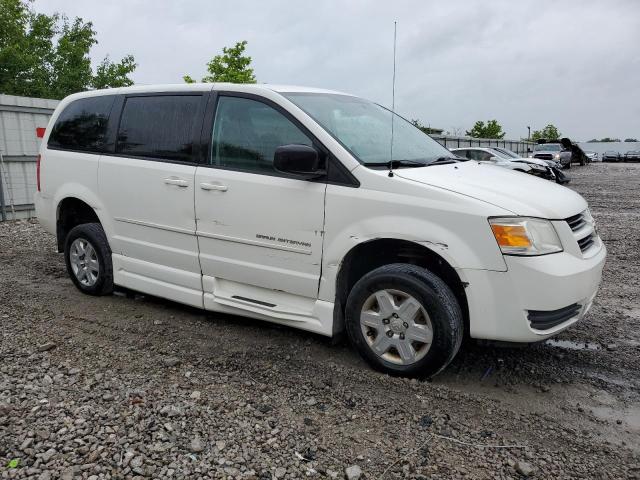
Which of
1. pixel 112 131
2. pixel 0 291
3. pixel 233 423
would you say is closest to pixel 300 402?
pixel 233 423

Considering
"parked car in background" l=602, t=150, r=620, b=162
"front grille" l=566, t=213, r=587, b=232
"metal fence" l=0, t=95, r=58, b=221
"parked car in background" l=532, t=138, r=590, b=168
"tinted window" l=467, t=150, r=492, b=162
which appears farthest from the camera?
"parked car in background" l=602, t=150, r=620, b=162

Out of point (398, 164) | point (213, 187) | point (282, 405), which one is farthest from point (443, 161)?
point (282, 405)

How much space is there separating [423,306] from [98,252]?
10.3 feet

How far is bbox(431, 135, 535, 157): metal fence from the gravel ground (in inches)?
694

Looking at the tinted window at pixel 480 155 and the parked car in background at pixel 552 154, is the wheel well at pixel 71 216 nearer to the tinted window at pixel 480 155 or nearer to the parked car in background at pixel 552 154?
the tinted window at pixel 480 155

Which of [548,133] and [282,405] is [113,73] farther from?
[548,133]

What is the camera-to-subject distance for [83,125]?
5184 millimetres

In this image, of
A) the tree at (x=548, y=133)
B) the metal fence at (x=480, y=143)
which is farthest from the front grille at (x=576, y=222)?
the tree at (x=548, y=133)

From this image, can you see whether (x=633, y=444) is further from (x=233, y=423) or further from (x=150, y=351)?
(x=150, y=351)

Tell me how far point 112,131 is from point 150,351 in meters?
2.07

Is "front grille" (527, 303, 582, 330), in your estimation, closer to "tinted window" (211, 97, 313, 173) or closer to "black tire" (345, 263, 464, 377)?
"black tire" (345, 263, 464, 377)

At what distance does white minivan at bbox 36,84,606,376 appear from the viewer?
10.5 feet

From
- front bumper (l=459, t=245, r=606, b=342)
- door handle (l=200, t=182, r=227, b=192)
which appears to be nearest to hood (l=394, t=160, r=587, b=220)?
front bumper (l=459, t=245, r=606, b=342)

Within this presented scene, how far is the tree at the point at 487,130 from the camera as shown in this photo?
63.9 metres
